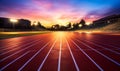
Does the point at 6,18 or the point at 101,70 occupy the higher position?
the point at 6,18

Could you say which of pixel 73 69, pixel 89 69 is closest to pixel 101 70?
pixel 89 69

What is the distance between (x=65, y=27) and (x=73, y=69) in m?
162

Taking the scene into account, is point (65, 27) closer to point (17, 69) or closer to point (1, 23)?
point (1, 23)

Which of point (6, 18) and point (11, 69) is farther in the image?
point (6, 18)

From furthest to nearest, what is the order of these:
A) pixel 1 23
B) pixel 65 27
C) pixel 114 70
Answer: pixel 65 27, pixel 1 23, pixel 114 70

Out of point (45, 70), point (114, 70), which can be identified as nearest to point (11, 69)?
point (45, 70)

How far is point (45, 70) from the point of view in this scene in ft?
14.9

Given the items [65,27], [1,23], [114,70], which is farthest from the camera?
[65,27]

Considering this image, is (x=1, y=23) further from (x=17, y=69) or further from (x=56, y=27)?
(x=56, y=27)

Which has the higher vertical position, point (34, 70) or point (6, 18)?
point (6, 18)

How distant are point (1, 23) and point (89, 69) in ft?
222

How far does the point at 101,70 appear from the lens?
4.50 metres

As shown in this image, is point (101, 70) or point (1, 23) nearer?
point (101, 70)

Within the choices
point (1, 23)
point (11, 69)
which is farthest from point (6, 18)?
point (11, 69)
